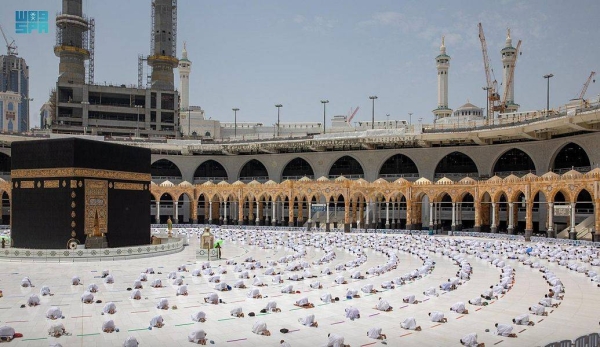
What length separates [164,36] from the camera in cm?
8631

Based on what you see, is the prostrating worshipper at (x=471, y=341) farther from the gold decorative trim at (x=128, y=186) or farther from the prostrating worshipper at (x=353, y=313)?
the gold decorative trim at (x=128, y=186)

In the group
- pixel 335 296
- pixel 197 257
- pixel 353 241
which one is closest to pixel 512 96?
pixel 353 241

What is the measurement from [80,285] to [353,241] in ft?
76.1

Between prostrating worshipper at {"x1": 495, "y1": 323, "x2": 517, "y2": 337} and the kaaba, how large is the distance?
2318 cm

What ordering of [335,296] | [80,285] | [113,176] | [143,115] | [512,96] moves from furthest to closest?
1. [143,115]
2. [512,96]
3. [113,176]
4. [80,285]
5. [335,296]

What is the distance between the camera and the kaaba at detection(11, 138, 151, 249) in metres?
28.7

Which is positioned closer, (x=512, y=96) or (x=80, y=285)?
(x=80, y=285)

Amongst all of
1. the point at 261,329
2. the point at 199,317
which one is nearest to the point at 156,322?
the point at 199,317

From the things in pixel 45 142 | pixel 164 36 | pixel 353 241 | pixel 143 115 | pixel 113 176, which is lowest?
pixel 353 241

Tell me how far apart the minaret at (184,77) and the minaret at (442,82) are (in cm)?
4321

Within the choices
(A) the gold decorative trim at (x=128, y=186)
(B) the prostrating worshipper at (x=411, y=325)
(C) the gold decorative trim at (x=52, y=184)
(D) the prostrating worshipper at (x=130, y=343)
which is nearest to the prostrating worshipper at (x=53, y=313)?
(D) the prostrating worshipper at (x=130, y=343)

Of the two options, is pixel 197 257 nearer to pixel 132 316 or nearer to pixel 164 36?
pixel 132 316

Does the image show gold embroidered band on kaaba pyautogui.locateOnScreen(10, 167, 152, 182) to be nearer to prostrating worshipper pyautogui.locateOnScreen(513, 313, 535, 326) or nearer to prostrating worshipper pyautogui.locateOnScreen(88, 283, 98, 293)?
prostrating worshipper pyautogui.locateOnScreen(88, 283, 98, 293)

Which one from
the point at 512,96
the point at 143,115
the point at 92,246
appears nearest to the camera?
the point at 92,246
